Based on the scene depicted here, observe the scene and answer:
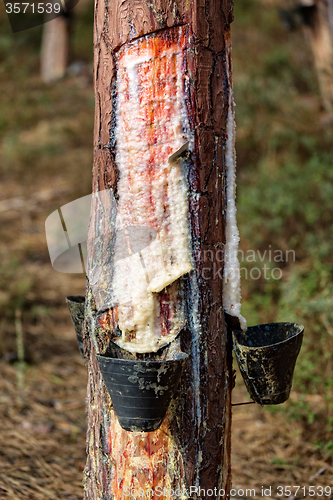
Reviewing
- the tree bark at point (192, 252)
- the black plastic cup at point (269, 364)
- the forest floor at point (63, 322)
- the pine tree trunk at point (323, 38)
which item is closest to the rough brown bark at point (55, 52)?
the forest floor at point (63, 322)

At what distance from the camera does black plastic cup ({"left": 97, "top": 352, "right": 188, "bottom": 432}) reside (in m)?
0.98

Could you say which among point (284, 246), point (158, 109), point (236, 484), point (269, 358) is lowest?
point (236, 484)

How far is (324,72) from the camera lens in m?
4.75

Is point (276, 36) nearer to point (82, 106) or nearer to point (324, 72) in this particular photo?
point (324, 72)

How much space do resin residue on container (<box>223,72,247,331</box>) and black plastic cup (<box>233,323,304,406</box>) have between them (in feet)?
0.29

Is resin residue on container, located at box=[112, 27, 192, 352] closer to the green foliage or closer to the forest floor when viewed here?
the forest floor

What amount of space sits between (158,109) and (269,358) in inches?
31.0

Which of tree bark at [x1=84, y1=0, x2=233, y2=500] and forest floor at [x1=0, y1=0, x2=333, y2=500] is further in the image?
forest floor at [x1=0, y1=0, x2=333, y2=500]

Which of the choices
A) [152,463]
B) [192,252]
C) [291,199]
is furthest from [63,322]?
[192,252]

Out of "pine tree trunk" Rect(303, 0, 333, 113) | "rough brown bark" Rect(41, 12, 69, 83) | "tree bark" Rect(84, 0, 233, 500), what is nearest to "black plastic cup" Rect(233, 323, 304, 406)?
"tree bark" Rect(84, 0, 233, 500)

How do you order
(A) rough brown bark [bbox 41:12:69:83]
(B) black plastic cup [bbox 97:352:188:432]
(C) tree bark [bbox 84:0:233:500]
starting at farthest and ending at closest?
1. (A) rough brown bark [bbox 41:12:69:83]
2. (C) tree bark [bbox 84:0:233:500]
3. (B) black plastic cup [bbox 97:352:188:432]

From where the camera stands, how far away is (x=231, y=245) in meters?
1.22

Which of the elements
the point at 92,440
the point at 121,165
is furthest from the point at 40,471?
the point at 121,165

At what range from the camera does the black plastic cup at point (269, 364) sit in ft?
3.79
